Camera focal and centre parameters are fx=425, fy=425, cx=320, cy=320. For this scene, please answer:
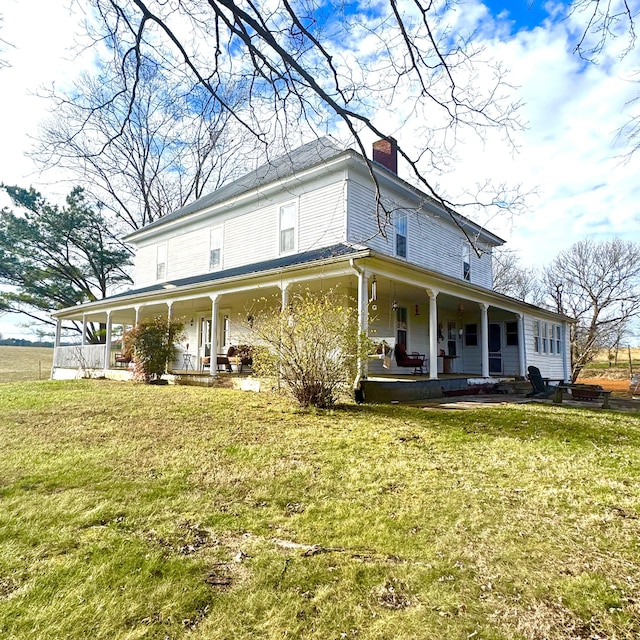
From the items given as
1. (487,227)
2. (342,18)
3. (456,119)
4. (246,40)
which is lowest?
(487,227)

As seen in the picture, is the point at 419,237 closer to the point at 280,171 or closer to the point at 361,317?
the point at 280,171

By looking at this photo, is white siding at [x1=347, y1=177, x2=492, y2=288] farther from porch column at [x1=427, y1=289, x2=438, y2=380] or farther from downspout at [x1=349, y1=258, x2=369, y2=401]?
porch column at [x1=427, y1=289, x2=438, y2=380]

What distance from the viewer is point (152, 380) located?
14.0 meters

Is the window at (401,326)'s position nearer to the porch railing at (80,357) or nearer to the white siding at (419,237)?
the white siding at (419,237)

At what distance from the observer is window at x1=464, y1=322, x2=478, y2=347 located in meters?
18.0

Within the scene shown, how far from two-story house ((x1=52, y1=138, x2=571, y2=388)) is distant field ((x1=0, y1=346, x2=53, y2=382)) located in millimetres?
5887

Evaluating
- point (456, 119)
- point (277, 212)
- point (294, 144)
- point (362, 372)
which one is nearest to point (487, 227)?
point (456, 119)

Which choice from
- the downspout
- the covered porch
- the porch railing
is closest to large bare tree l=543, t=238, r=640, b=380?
the covered porch

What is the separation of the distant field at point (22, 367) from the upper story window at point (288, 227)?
17999 mm

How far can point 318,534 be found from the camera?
10.6ft

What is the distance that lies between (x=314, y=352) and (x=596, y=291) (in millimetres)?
23872

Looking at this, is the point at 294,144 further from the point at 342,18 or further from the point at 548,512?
the point at 548,512

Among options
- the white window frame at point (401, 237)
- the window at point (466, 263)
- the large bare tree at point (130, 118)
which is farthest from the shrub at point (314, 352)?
the window at point (466, 263)

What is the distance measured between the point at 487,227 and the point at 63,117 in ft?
16.4
